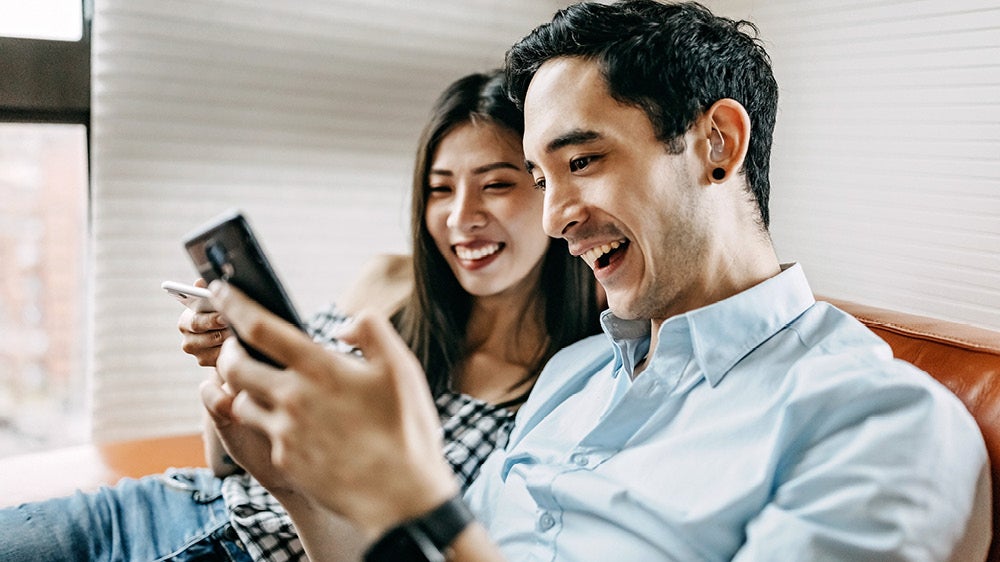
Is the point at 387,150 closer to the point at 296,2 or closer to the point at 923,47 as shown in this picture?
the point at 296,2

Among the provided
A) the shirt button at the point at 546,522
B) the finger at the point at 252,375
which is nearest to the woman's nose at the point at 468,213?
the shirt button at the point at 546,522

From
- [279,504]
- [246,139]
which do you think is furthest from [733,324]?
[246,139]

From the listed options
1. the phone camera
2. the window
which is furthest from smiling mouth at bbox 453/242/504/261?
the window

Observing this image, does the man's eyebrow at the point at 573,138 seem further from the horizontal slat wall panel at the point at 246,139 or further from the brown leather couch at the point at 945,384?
the horizontal slat wall panel at the point at 246,139

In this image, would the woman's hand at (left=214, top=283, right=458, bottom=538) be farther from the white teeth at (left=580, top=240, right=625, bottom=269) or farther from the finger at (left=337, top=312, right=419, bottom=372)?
the white teeth at (left=580, top=240, right=625, bottom=269)

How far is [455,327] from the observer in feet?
5.71

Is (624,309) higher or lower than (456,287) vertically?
higher

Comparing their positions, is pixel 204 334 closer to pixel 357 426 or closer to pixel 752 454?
pixel 357 426

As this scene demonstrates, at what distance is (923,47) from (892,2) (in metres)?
0.12

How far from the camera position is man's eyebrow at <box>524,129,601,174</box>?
1.11 meters

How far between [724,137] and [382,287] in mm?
1012

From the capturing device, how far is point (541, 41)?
1234mm

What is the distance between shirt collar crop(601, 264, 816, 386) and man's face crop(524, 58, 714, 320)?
69 millimetres

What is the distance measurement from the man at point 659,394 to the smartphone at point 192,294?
16 centimetres
